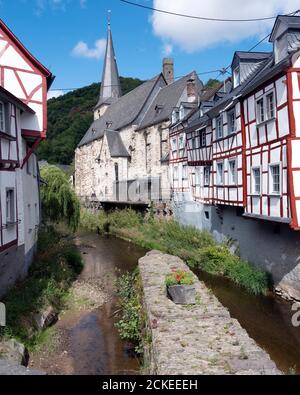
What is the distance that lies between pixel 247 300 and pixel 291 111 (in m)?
6.42

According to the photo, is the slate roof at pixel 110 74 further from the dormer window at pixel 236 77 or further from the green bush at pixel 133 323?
the green bush at pixel 133 323

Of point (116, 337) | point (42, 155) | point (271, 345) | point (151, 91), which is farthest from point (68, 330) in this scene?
point (42, 155)

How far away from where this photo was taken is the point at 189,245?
60.0 ft

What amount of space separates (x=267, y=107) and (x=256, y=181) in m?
2.71

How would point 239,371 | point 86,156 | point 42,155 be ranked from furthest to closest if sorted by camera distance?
1. point 42,155
2. point 86,156
3. point 239,371

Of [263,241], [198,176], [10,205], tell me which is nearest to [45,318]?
[10,205]

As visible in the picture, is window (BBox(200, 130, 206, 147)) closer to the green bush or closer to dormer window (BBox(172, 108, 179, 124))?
dormer window (BBox(172, 108, 179, 124))

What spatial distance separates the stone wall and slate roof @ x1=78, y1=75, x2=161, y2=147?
18.9 meters

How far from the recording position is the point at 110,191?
35.8 metres

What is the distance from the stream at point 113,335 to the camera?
8141mm

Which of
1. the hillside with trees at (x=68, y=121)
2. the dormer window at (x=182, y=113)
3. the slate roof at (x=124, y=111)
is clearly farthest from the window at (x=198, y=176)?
the hillside with trees at (x=68, y=121)

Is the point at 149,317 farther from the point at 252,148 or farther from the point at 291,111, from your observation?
the point at 252,148

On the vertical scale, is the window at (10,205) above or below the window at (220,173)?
below

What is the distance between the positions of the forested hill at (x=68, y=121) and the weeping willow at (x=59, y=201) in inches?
1797
